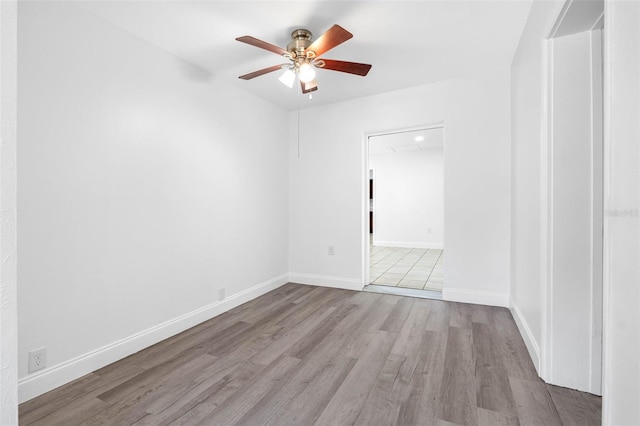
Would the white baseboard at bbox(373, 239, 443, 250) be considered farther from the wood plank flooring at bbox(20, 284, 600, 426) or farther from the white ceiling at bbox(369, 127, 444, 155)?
the wood plank flooring at bbox(20, 284, 600, 426)

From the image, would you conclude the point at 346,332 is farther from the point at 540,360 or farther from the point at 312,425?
the point at 540,360

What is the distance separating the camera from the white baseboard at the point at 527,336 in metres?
1.89

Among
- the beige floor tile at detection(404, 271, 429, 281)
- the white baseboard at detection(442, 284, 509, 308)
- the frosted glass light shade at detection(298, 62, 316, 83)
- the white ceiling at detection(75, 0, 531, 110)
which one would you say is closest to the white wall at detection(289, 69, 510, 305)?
the white baseboard at detection(442, 284, 509, 308)

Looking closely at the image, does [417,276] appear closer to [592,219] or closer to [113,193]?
[592,219]

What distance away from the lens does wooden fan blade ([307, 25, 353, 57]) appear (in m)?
1.82

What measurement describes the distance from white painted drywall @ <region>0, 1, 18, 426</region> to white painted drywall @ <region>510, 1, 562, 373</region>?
223cm

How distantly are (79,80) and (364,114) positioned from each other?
2854 mm

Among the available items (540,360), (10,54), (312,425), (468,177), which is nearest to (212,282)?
Answer: (312,425)

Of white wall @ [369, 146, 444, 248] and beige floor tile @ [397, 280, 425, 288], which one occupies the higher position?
white wall @ [369, 146, 444, 248]

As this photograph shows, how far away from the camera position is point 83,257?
196 centimetres

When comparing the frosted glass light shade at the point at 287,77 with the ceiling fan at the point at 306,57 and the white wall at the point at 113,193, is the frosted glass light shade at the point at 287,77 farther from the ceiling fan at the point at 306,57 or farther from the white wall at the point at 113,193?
the white wall at the point at 113,193

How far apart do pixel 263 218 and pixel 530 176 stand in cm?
277

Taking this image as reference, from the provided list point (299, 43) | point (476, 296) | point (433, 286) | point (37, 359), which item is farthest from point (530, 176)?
point (37, 359)

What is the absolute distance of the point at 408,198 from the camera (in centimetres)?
757
